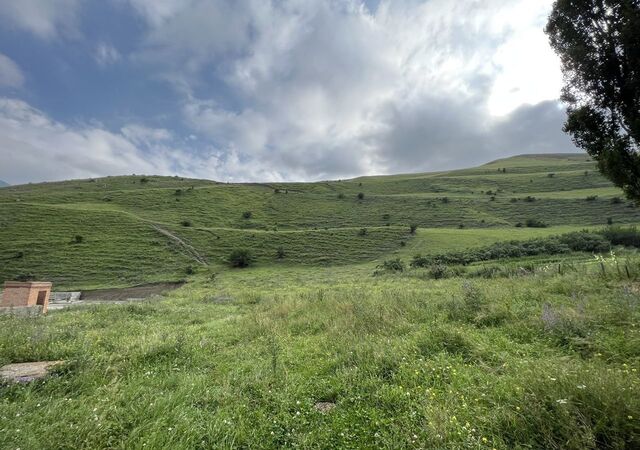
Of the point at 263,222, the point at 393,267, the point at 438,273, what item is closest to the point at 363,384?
the point at 438,273

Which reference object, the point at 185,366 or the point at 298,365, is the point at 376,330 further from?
the point at 185,366

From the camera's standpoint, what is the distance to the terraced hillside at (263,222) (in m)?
46.2

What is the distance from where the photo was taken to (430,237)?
54750mm

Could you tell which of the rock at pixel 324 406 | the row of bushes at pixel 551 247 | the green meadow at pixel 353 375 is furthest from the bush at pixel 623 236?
the rock at pixel 324 406

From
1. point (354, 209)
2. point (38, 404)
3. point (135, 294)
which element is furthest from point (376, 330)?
point (354, 209)

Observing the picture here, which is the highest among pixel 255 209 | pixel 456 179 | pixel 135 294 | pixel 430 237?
pixel 456 179

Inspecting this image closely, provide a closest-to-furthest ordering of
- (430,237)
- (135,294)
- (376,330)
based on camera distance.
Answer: (376,330) → (135,294) → (430,237)

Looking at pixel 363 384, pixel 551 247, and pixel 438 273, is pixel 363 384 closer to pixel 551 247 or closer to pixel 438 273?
pixel 438 273

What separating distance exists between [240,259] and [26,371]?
147ft

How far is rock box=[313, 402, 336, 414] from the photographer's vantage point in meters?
4.50

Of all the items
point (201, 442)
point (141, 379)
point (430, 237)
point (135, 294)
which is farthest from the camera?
point (430, 237)

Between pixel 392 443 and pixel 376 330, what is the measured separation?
4.19 meters

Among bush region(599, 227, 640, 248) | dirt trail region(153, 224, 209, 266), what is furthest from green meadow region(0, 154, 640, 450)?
dirt trail region(153, 224, 209, 266)

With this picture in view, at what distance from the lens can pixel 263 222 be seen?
233 ft
